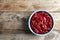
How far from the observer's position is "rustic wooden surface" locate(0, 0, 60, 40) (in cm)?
91

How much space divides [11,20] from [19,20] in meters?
0.05

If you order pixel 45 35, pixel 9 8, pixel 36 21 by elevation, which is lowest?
pixel 45 35

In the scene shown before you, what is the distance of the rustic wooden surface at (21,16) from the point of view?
907 mm

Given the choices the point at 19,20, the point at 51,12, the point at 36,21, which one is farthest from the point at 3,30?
the point at 51,12

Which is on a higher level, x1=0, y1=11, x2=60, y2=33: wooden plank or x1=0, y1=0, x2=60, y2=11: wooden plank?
x1=0, y1=0, x2=60, y2=11: wooden plank

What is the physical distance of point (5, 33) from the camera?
2.99 feet

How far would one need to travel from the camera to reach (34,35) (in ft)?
2.96

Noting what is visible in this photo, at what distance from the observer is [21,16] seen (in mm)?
930

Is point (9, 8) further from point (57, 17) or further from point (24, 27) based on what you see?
point (57, 17)

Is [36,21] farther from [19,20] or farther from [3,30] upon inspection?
[3,30]

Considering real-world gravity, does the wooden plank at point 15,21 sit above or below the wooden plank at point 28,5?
below

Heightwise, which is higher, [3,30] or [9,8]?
[9,8]

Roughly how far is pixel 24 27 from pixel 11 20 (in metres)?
0.10

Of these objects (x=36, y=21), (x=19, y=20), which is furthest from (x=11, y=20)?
(x=36, y=21)
